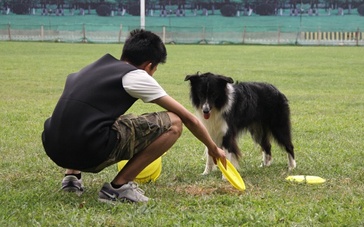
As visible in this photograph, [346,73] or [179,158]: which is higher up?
[179,158]

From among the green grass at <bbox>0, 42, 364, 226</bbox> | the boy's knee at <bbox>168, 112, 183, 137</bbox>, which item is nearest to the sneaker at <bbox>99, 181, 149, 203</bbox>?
the green grass at <bbox>0, 42, 364, 226</bbox>

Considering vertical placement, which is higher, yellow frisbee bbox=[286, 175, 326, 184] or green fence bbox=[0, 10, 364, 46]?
yellow frisbee bbox=[286, 175, 326, 184]

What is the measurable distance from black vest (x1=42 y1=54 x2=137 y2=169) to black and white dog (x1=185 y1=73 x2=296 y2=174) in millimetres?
2165

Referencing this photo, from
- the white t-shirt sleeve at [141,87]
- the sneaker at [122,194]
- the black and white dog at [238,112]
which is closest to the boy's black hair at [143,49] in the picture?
the white t-shirt sleeve at [141,87]

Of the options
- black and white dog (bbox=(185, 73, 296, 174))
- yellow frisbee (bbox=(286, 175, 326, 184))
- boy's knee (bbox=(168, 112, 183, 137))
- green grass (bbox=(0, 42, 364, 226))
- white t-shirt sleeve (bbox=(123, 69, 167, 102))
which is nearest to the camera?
green grass (bbox=(0, 42, 364, 226))

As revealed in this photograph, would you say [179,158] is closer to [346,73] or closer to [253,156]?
[253,156]

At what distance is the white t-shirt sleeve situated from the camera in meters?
5.62

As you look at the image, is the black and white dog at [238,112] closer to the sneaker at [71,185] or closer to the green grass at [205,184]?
the green grass at [205,184]

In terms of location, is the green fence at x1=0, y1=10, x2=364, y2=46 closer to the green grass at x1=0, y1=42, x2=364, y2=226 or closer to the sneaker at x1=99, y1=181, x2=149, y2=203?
the green grass at x1=0, y1=42, x2=364, y2=226

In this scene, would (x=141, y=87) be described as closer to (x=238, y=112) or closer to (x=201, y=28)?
(x=238, y=112)

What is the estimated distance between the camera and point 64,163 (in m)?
5.84

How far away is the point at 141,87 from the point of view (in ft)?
18.4

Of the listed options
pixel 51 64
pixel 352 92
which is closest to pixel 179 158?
pixel 352 92

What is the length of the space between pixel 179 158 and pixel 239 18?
48.1 m
